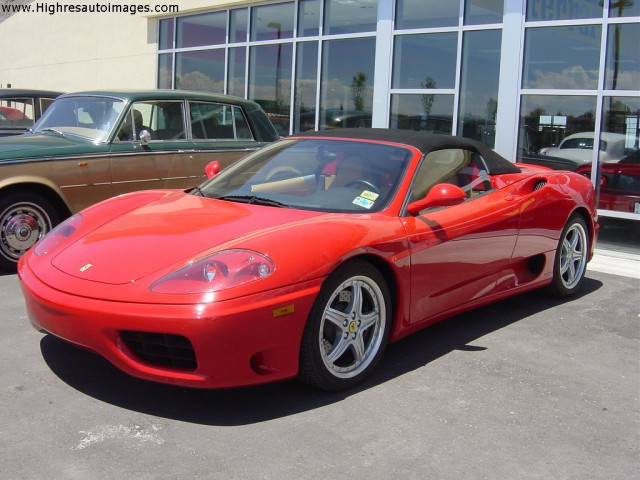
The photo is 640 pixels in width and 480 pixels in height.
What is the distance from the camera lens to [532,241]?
4.98 m

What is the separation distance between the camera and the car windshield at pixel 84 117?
684cm

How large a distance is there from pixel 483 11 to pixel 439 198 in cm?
599

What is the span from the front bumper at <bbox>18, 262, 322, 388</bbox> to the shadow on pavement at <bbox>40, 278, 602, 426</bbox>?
0.21 meters

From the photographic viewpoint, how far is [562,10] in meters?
8.34

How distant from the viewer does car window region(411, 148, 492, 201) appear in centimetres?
427

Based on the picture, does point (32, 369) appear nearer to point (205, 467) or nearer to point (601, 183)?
point (205, 467)

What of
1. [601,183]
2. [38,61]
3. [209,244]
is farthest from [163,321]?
[38,61]

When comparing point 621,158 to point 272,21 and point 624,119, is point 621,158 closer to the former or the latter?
point 624,119

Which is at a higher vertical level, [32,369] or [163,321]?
[163,321]

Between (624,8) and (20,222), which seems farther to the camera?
(624,8)

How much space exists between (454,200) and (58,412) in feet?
7.49

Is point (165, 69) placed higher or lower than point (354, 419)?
higher

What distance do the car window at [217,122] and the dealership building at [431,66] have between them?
3.01 m

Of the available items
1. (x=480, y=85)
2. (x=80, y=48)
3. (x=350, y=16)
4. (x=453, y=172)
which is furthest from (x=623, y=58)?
(x=80, y=48)
